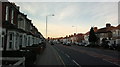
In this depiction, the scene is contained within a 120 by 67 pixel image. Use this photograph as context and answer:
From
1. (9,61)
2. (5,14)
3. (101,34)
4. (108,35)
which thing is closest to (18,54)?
(9,61)

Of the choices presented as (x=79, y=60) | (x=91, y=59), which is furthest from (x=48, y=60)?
(x=91, y=59)

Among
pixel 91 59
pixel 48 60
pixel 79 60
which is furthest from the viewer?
pixel 91 59

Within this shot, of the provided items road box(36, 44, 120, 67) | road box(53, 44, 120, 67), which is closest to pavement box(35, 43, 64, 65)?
road box(36, 44, 120, 67)

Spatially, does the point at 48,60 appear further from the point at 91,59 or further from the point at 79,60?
the point at 91,59

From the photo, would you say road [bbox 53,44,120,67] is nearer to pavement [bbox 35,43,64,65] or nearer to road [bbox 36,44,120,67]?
road [bbox 36,44,120,67]

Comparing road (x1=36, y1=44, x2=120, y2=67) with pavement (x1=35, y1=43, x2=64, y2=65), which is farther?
pavement (x1=35, y1=43, x2=64, y2=65)

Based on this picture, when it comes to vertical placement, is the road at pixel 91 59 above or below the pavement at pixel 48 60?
below

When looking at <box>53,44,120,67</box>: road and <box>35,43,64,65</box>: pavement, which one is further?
<box>35,43,64,65</box>: pavement

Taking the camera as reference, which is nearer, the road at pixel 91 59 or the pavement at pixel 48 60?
the road at pixel 91 59

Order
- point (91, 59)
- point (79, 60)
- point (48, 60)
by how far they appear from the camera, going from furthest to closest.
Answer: point (91, 59), point (79, 60), point (48, 60)

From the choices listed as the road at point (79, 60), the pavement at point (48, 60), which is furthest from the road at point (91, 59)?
the pavement at point (48, 60)

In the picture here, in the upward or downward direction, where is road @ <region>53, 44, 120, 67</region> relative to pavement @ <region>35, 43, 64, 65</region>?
downward

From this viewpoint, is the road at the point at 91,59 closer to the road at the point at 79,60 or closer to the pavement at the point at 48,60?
the road at the point at 79,60

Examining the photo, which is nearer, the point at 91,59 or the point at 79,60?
the point at 79,60
